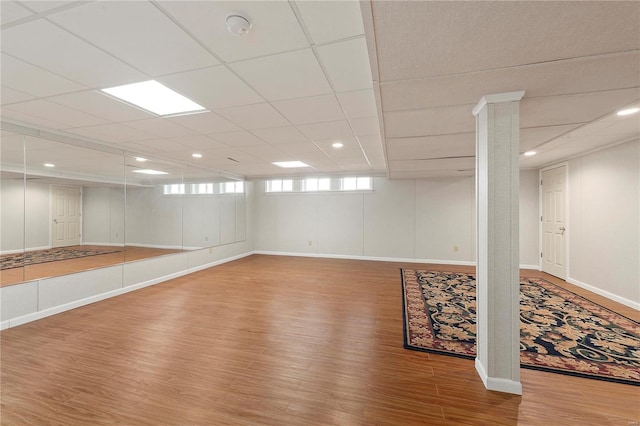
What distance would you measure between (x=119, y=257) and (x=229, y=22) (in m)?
4.84

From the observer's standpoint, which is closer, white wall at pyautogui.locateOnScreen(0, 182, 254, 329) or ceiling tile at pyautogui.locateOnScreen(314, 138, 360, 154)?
white wall at pyautogui.locateOnScreen(0, 182, 254, 329)

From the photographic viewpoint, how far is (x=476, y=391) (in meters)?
2.05

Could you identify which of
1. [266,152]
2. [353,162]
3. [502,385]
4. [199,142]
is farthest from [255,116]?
[502,385]

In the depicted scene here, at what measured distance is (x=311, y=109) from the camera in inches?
110

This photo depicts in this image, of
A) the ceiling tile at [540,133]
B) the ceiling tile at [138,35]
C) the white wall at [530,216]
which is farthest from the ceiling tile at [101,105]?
the white wall at [530,216]

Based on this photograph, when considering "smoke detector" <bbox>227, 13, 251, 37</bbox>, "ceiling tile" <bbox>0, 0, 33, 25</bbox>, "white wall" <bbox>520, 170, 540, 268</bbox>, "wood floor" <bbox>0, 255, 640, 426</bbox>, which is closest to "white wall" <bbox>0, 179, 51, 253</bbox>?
"wood floor" <bbox>0, 255, 640, 426</bbox>

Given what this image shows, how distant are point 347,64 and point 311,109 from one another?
91 centimetres

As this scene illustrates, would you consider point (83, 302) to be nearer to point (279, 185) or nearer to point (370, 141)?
point (370, 141)

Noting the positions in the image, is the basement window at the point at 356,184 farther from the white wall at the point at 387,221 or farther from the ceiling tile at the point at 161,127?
the ceiling tile at the point at 161,127

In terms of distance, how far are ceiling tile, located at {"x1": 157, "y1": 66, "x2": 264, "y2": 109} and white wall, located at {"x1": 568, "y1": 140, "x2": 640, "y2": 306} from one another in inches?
214

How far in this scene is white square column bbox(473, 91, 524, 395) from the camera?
2.04 meters

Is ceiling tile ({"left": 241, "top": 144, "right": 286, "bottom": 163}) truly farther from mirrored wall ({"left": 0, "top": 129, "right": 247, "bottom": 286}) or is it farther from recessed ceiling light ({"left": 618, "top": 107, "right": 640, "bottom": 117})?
recessed ceiling light ({"left": 618, "top": 107, "right": 640, "bottom": 117})

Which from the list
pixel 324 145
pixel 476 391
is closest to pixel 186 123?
pixel 324 145

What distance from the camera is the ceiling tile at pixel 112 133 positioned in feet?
11.3
